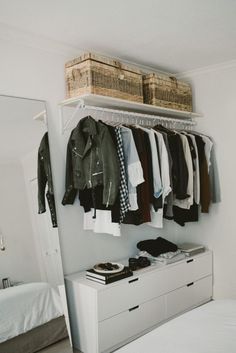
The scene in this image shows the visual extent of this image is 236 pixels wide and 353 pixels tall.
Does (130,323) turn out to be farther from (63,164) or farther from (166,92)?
(166,92)

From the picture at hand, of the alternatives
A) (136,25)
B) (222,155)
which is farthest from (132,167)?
(222,155)

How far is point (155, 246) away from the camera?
3.29 m

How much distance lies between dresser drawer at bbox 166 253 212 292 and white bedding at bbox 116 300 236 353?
1.14m

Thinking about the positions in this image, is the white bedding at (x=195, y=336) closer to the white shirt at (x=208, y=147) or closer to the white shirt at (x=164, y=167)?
the white shirt at (x=164, y=167)

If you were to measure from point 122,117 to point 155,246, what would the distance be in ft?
4.23

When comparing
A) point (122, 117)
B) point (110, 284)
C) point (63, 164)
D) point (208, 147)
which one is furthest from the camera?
point (208, 147)

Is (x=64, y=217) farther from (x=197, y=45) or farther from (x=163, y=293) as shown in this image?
(x=197, y=45)

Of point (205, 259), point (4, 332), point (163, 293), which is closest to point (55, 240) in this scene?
point (4, 332)

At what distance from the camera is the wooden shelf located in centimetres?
268

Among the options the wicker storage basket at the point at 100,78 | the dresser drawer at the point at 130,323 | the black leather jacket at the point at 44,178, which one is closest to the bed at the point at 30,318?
the dresser drawer at the point at 130,323

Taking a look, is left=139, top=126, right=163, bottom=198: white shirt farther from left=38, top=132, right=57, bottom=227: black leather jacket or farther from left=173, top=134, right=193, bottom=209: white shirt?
left=38, top=132, right=57, bottom=227: black leather jacket

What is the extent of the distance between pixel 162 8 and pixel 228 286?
2.71m

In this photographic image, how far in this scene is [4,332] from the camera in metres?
2.30

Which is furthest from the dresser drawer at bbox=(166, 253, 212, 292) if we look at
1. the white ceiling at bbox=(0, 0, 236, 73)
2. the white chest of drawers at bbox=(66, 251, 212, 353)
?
the white ceiling at bbox=(0, 0, 236, 73)
